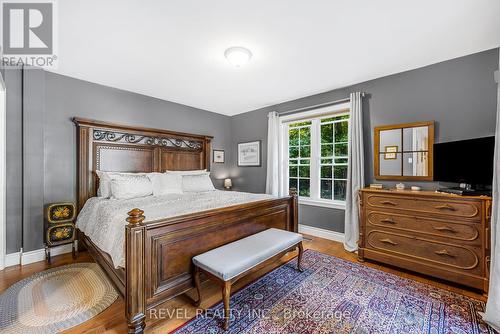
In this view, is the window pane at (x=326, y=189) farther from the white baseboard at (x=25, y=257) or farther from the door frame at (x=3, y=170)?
the door frame at (x=3, y=170)

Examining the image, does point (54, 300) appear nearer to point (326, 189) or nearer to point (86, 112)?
point (86, 112)

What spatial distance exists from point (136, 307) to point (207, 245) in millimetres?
702

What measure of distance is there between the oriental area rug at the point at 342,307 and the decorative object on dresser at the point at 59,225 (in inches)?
84.4

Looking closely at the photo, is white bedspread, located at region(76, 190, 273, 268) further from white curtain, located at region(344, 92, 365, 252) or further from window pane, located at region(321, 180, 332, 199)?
window pane, located at region(321, 180, 332, 199)

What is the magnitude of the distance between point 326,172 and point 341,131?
72cm

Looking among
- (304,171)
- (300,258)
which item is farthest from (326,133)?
(300,258)

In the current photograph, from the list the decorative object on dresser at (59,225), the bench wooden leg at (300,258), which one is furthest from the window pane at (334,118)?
the decorative object on dresser at (59,225)

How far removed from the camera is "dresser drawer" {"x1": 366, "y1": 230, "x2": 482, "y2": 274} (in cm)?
209

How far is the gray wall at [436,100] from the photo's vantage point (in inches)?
92.0

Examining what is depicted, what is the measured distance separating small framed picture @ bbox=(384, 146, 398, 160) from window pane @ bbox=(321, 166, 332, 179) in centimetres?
92

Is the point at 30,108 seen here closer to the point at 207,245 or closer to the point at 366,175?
the point at 207,245

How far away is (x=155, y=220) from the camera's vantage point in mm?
1676

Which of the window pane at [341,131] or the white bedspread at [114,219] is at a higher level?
the window pane at [341,131]

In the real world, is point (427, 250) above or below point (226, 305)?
above
